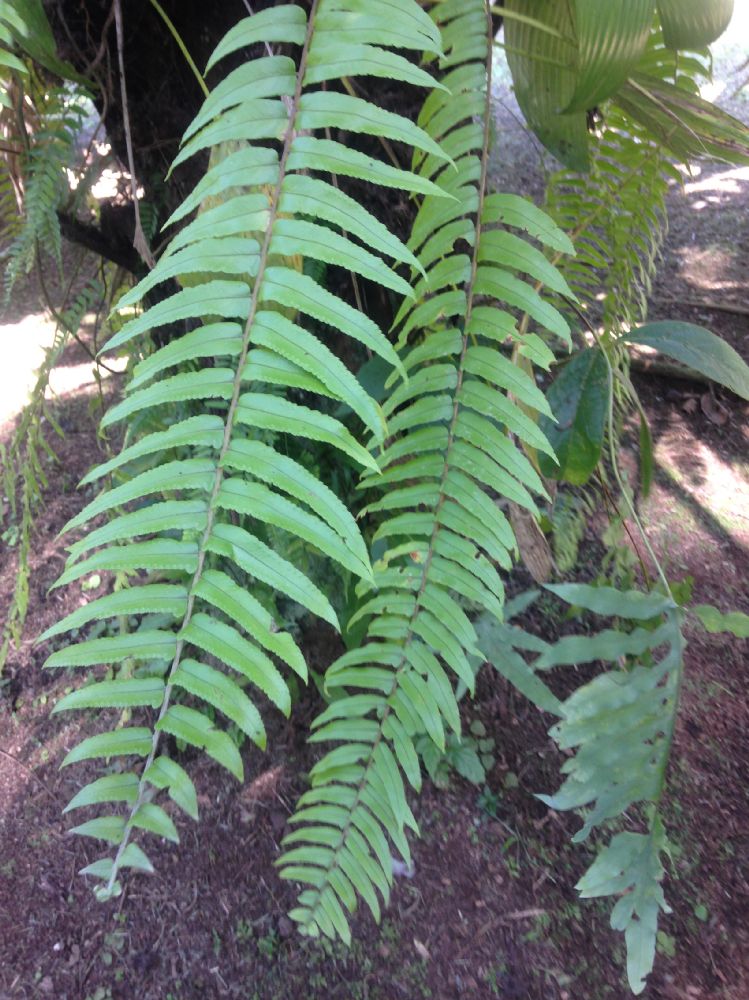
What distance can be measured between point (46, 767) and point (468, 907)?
101cm

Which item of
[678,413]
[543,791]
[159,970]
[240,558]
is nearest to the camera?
[240,558]

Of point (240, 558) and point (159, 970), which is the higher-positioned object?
point (240, 558)

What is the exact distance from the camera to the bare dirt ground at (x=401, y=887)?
A: 129cm

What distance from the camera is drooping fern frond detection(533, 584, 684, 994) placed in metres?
0.90

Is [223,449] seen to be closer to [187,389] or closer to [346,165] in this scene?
[187,389]

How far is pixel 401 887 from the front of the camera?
141 cm

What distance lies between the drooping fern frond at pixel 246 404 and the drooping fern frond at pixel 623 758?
18.0 inches

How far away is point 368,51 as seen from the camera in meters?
0.64

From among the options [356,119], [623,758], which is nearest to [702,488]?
[623,758]

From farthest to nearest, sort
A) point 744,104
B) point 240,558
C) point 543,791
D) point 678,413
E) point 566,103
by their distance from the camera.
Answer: point 744,104, point 678,413, point 543,791, point 566,103, point 240,558

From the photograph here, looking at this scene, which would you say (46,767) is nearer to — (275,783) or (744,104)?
(275,783)

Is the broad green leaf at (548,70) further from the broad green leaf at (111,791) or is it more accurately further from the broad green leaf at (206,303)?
the broad green leaf at (111,791)

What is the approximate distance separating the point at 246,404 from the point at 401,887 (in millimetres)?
1214

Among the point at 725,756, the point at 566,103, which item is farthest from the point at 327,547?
the point at 725,756
